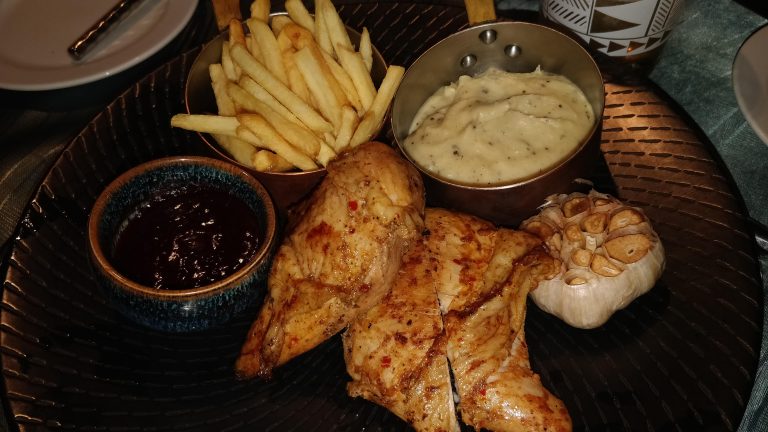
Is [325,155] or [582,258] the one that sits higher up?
[325,155]

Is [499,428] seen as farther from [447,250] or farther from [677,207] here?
[677,207]

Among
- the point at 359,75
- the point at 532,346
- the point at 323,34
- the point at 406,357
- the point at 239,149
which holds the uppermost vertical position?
the point at 323,34

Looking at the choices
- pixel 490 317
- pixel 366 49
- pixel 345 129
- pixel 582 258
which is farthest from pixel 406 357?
pixel 366 49

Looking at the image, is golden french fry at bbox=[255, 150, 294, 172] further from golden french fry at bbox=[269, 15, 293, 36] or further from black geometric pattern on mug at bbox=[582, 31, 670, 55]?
black geometric pattern on mug at bbox=[582, 31, 670, 55]

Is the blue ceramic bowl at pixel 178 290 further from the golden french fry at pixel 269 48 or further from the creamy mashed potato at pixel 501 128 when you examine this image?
the creamy mashed potato at pixel 501 128

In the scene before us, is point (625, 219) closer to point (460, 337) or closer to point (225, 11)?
point (460, 337)

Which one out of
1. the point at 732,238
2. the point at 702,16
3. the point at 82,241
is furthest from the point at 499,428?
the point at 702,16

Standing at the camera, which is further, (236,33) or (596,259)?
(236,33)

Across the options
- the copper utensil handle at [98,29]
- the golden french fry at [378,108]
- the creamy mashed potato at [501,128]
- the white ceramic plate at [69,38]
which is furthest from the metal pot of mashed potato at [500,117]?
the copper utensil handle at [98,29]
